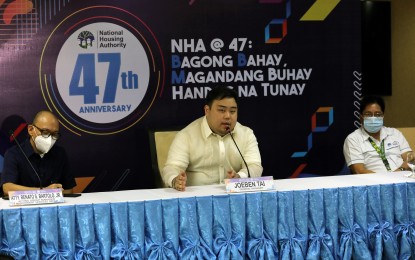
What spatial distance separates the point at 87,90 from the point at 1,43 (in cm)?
74

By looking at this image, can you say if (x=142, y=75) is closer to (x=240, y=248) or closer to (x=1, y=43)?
(x=1, y=43)

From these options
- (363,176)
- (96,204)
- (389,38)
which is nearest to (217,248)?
(96,204)

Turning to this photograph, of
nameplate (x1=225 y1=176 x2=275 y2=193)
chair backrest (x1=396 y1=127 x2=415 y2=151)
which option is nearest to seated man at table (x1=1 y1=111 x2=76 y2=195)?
nameplate (x1=225 y1=176 x2=275 y2=193)

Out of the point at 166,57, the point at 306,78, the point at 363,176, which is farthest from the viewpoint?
the point at 306,78

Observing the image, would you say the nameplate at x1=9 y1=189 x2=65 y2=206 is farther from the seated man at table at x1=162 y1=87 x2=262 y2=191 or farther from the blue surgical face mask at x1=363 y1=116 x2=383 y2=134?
the blue surgical face mask at x1=363 y1=116 x2=383 y2=134

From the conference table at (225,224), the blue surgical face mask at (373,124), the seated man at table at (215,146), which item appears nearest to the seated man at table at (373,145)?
the blue surgical face mask at (373,124)

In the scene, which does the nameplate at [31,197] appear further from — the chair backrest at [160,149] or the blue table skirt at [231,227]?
the chair backrest at [160,149]

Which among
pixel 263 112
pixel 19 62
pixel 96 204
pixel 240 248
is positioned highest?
pixel 19 62

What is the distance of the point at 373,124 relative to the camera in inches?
173

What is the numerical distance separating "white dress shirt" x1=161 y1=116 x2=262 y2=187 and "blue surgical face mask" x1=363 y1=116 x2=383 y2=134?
0.98 meters

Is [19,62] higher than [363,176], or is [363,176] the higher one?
[19,62]

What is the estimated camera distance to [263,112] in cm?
540

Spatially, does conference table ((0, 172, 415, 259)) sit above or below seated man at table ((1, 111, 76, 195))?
below

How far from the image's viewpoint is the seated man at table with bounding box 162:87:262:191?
3705mm
